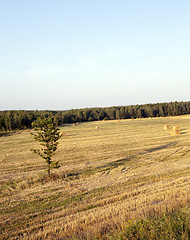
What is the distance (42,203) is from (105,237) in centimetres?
549

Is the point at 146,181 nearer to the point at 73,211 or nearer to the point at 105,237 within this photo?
the point at 73,211

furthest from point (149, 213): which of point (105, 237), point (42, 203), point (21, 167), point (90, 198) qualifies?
point (21, 167)

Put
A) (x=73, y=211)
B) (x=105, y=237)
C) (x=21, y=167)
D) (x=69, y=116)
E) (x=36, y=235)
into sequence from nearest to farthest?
(x=105, y=237), (x=36, y=235), (x=73, y=211), (x=21, y=167), (x=69, y=116)

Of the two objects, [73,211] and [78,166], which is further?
[78,166]

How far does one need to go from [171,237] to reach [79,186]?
834cm

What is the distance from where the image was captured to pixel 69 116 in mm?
103375

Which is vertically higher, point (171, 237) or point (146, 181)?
point (171, 237)

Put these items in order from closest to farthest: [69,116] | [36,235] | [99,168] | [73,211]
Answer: [36,235] → [73,211] → [99,168] → [69,116]

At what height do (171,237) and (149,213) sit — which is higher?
(171,237)

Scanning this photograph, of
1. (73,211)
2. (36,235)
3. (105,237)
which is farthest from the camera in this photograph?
(73,211)

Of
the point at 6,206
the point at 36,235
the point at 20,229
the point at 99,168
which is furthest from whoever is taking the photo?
the point at 99,168

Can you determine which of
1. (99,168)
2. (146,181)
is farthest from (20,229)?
(99,168)

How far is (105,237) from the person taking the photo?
560 cm

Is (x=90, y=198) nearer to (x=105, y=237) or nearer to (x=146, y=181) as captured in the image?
(x=146, y=181)
